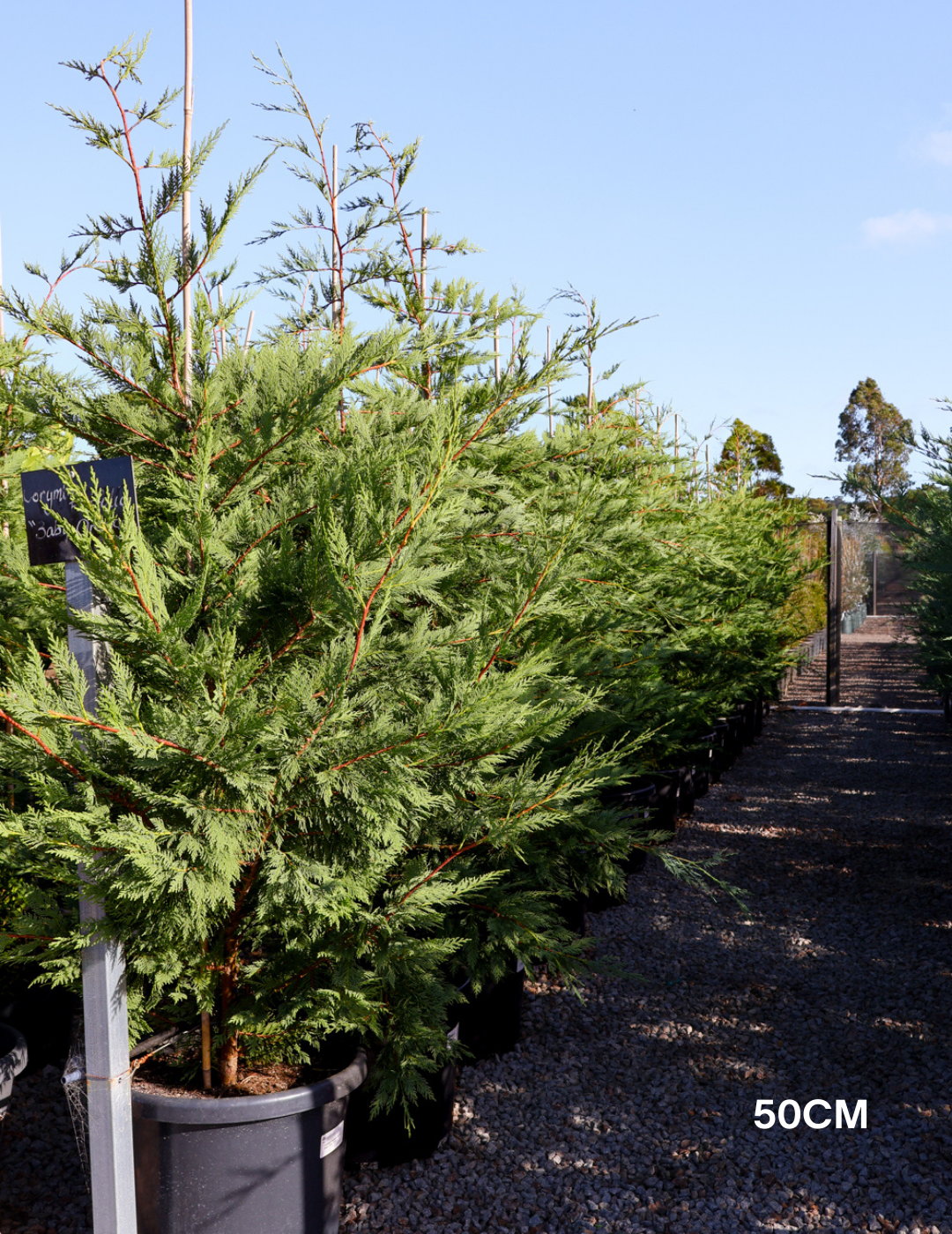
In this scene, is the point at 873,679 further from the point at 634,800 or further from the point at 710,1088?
the point at 710,1088

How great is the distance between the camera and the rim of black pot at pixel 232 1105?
2.15 m

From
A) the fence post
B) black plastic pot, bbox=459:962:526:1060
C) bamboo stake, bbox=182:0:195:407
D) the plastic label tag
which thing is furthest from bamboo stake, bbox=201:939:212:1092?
the fence post

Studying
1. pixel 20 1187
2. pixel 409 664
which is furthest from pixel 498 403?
pixel 20 1187

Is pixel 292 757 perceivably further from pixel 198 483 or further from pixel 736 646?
pixel 736 646

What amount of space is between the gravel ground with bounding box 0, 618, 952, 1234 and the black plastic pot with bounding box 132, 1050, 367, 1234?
49 cm

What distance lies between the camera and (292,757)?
80.0 inches

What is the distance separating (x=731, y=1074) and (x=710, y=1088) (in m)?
0.13

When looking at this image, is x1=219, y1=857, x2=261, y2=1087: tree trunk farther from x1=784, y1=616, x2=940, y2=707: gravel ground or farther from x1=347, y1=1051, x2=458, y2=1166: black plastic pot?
x1=784, y1=616, x2=940, y2=707: gravel ground

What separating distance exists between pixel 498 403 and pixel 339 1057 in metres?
1.91

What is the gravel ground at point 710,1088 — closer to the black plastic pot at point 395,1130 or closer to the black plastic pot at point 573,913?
the black plastic pot at point 395,1130

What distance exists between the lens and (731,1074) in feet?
11.1

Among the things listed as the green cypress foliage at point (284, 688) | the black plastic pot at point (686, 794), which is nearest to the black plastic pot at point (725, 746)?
the black plastic pot at point (686, 794)

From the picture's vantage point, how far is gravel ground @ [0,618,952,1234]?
2670 mm

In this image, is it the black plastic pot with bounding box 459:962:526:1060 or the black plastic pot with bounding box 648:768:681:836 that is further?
the black plastic pot with bounding box 648:768:681:836
